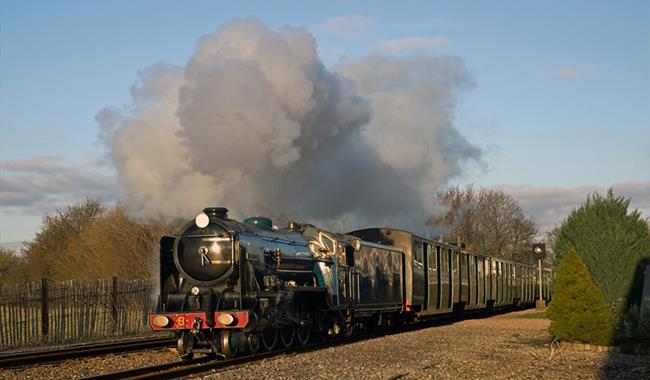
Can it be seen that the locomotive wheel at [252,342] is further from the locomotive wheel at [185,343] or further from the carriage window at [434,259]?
the carriage window at [434,259]

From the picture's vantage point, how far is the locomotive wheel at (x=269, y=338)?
14.5 meters

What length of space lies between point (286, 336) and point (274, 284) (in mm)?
1418

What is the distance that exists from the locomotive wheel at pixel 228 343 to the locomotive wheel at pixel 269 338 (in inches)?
39.3

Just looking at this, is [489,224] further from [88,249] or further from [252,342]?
[252,342]

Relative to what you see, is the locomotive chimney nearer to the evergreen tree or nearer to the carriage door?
the carriage door

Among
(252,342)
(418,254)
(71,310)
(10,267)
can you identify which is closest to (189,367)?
(252,342)

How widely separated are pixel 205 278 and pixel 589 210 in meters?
15.2

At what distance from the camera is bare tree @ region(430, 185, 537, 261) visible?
61.8 metres

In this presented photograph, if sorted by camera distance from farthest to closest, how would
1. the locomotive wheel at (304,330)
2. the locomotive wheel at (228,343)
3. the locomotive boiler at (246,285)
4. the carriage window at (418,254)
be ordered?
the carriage window at (418,254), the locomotive wheel at (304,330), the locomotive boiler at (246,285), the locomotive wheel at (228,343)

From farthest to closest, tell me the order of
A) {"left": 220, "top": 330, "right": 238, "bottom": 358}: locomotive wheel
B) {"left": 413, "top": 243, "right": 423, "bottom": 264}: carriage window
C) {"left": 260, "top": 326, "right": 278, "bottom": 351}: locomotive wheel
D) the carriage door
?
the carriage door, {"left": 413, "top": 243, "right": 423, "bottom": 264}: carriage window, {"left": 260, "top": 326, "right": 278, "bottom": 351}: locomotive wheel, {"left": 220, "top": 330, "right": 238, "bottom": 358}: locomotive wheel

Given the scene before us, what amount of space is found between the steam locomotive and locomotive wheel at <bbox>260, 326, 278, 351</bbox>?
0.02m

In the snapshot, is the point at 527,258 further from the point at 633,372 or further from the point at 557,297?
the point at 633,372

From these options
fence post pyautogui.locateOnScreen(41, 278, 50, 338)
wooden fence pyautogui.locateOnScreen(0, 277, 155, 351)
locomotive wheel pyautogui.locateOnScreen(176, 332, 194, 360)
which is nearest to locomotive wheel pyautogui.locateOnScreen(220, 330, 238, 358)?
locomotive wheel pyautogui.locateOnScreen(176, 332, 194, 360)

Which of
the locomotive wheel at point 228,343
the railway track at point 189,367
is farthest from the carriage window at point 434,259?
the locomotive wheel at point 228,343
